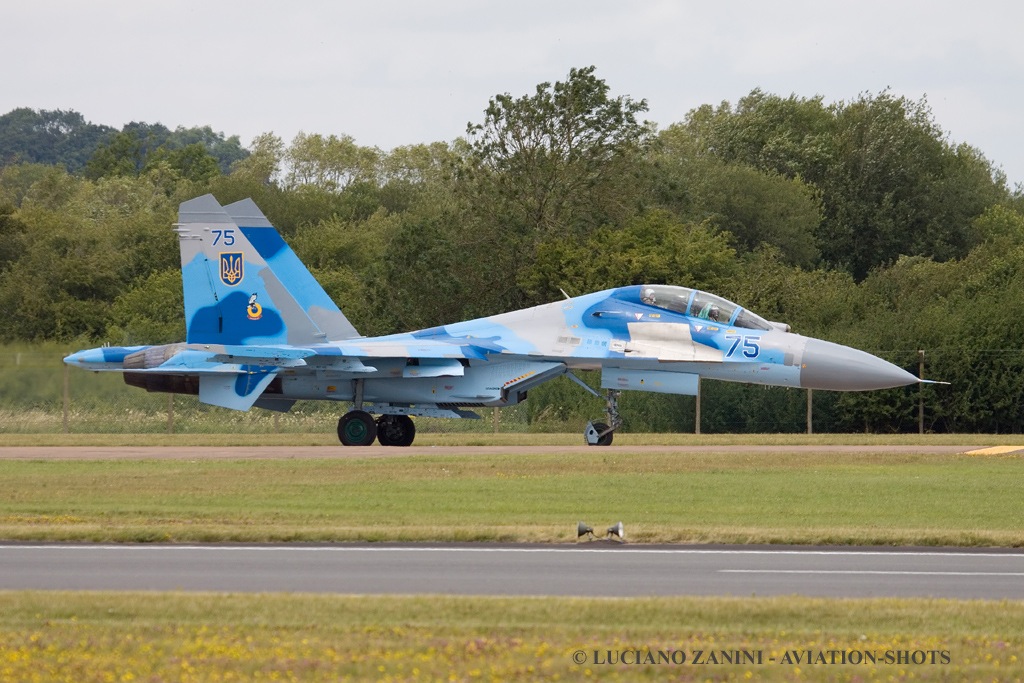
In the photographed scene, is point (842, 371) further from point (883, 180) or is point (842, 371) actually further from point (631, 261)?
point (883, 180)

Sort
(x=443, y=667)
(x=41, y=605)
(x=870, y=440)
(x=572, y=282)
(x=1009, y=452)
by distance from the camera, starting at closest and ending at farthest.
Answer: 1. (x=443, y=667)
2. (x=41, y=605)
3. (x=1009, y=452)
4. (x=870, y=440)
5. (x=572, y=282)

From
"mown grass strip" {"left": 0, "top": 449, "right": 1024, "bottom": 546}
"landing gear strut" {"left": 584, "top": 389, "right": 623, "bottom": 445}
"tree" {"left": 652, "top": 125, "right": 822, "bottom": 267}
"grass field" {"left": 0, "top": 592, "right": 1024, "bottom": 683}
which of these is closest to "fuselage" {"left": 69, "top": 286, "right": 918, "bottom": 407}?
"landing gear strut" {"left": 584, "top": 389, "right": 623, "bottom": 445}

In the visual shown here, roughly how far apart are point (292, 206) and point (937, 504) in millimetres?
61231

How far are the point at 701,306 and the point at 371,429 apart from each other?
6135 millimetres

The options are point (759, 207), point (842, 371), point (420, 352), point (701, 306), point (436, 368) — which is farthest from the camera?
point (759, 207)

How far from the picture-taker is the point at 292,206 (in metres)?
74.8

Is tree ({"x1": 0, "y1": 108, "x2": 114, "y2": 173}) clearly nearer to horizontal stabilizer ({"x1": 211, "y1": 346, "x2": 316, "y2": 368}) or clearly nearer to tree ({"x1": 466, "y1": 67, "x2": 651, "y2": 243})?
tree ({"x1": 466, "y1": 67, "x2": 651, "y2": 243})

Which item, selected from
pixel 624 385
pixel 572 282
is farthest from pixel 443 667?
pixel 572 282

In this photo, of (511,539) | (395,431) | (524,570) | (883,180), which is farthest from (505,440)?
(883,180)

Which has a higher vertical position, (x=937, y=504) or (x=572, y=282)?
(x=572, y=282)

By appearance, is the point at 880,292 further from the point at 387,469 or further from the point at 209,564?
the point at 209,564

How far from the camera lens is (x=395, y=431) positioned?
1038 inches

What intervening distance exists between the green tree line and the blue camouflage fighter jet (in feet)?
30.6

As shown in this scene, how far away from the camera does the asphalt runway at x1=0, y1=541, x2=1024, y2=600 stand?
10.4 m
